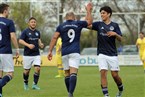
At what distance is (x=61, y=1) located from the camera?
46.5 meters

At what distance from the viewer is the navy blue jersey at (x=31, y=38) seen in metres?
16.7

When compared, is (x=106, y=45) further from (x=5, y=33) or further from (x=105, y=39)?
(x=5, y=33)

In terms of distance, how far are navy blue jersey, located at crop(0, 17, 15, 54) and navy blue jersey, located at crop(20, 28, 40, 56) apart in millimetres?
3962

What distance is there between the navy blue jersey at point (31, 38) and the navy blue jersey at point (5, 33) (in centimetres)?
396

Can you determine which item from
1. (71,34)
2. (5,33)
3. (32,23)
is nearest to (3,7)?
(5,33)

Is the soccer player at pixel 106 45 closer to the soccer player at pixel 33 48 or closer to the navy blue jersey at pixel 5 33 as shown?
the navy blue jersey at pixel 5 33

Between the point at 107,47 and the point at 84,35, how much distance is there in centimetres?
3243

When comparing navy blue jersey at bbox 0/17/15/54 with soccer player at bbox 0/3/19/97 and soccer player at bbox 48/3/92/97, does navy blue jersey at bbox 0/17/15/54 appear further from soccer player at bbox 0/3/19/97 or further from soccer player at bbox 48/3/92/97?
soccer player at bbox 48/3/92/97

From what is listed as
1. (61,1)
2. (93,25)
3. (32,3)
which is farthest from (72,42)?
(61,1)

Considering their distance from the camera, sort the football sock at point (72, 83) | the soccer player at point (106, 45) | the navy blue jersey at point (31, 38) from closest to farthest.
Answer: the football sock at point (72, 83) → the soccer player at point (106, 45) → the navy blue jersey at point (31, 38)

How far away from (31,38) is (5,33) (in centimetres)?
418

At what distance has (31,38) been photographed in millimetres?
16766

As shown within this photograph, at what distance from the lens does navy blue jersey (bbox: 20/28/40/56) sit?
16688 millimetres

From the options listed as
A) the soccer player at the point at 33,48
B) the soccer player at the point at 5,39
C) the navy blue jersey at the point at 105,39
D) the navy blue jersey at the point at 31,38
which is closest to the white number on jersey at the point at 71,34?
the navy blue jersey at the point at 105,39
